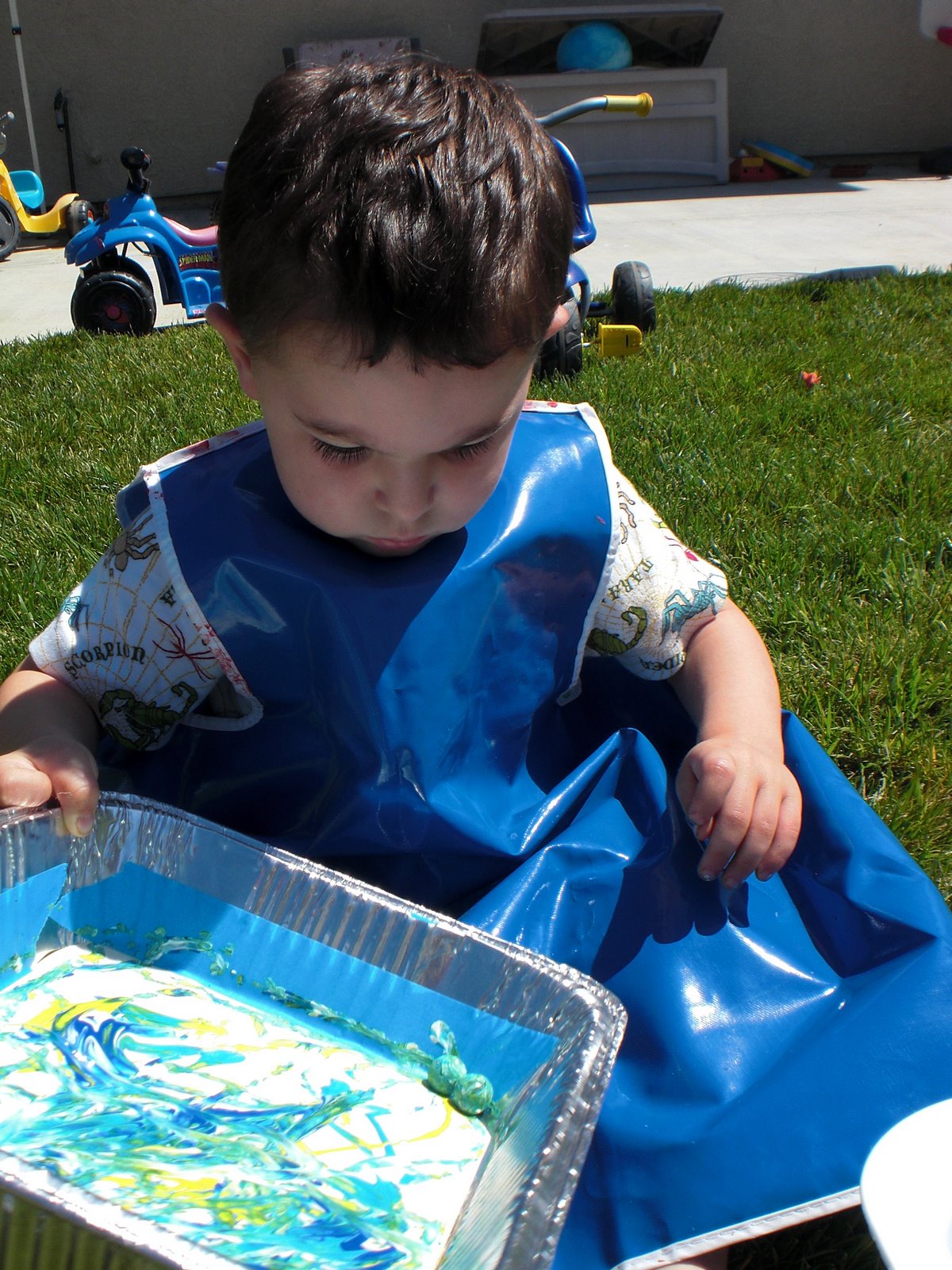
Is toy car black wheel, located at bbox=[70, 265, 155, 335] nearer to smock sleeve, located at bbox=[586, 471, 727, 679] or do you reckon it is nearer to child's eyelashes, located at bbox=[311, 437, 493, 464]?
smock sleeve, located at bbox=[586, 471, 727, 679]

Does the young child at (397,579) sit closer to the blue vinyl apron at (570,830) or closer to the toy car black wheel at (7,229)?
the blue vinyl apron at (570,830)

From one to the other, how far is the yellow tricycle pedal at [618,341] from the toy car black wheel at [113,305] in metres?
1.84

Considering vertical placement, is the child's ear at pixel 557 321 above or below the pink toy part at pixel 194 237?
above

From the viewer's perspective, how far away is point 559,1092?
927 mm

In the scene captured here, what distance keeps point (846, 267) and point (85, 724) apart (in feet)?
15.6

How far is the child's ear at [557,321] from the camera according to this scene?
1.11 metres

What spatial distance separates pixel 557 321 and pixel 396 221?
25 cm

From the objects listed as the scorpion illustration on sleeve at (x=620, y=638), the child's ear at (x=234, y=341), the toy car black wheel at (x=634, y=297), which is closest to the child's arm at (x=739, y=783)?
the scorpion illustration on sleeve at (x=620, y=638)

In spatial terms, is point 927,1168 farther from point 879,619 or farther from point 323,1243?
point 879,619

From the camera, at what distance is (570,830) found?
4.24 ft

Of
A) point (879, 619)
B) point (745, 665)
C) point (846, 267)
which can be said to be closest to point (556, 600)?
point (745, 665)

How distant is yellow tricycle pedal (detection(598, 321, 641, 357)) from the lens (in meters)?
3.65

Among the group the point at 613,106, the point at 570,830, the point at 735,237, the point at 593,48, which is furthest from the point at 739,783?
the point at 593,48

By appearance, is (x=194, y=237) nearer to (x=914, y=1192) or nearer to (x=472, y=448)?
(x=472, y=448)
